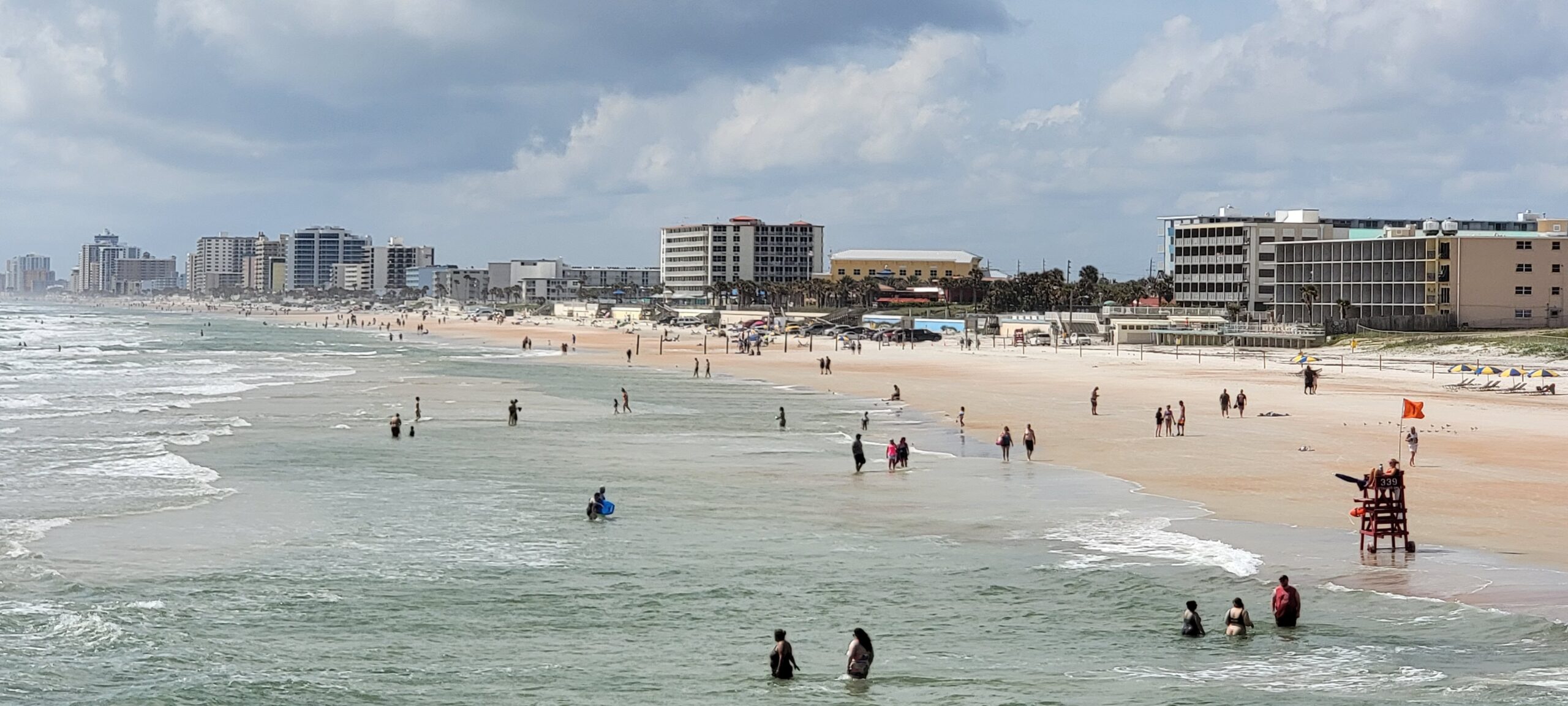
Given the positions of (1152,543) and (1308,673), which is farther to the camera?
(1152,543)

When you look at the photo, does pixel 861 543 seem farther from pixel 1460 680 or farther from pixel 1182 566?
pixel 1460 680

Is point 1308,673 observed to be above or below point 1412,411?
below

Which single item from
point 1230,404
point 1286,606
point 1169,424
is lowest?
point 1286,606

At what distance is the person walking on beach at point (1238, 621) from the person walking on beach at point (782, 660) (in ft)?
21.4

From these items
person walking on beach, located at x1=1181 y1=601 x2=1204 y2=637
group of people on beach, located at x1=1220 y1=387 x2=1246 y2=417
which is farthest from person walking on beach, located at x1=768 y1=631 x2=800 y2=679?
group of people on beach, located at x1=1220 y1=387 x2=1246 y2=417

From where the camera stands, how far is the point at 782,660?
1773cm

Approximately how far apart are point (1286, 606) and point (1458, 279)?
87.7 m

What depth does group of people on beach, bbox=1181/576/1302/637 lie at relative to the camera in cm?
1969

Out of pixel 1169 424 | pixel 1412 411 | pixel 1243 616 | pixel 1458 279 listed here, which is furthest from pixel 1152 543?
pixel 1458 279

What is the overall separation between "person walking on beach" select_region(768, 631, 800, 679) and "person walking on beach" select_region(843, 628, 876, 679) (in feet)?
2.54

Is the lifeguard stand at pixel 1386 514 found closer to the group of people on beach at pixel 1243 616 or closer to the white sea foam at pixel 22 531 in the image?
the group of people on beach at pixel 1243 616

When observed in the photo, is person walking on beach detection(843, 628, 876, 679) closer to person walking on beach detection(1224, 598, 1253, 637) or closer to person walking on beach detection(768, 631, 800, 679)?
person walking on beach detection(768, 631, 800, 679)

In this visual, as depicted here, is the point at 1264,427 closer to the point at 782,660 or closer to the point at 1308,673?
the point at 1308,673

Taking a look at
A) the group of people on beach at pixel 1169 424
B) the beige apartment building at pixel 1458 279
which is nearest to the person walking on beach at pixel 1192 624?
the group of people on beach at pixel 1169 424
